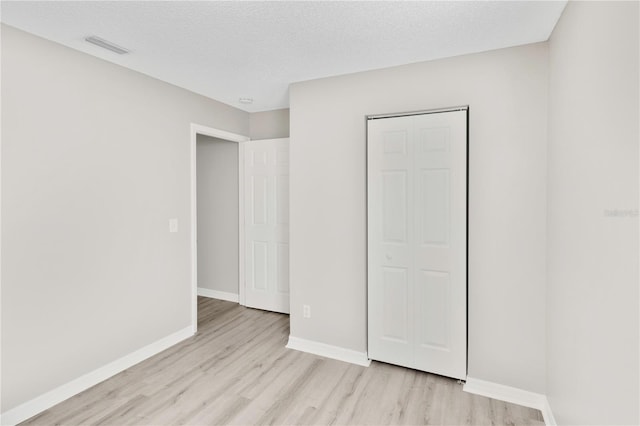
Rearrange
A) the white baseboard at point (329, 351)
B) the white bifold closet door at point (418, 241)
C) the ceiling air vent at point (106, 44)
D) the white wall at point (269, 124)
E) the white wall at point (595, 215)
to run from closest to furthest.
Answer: the white wall at point (595, 215) → the ceiling air vent at point (106, 44) → the white bifold closet door at point (418, 241) → the white baseboard at point (329, 351) → the white wall at point (269, 124)

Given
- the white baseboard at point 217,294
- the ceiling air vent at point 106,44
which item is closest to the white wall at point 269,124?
the ceiling air vent at point 106,44

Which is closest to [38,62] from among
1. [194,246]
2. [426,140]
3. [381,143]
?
[194,246]

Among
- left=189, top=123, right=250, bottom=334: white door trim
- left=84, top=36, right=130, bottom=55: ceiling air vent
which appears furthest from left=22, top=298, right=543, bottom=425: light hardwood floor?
left=84, top=36, right=130, bottom=55: ceiling air vent

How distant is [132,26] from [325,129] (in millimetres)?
1565

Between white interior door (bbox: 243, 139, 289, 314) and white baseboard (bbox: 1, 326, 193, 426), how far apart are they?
1.07 metres

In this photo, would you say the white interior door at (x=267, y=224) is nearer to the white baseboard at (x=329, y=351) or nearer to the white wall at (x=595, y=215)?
the white baseboard at (x=329, y=351)

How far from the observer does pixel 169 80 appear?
3.07 meters

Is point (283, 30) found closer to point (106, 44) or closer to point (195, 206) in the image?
point (106, 44)

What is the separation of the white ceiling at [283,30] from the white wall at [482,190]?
0.19 m

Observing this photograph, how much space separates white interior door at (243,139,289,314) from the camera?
3998 mm

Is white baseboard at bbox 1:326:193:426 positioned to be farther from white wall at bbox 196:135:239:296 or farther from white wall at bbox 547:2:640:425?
white wall at bbox 547:2:640:425

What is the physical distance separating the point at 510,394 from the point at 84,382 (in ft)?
10.0

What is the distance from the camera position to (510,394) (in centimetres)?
237

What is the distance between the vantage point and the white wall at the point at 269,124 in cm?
412
